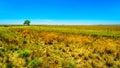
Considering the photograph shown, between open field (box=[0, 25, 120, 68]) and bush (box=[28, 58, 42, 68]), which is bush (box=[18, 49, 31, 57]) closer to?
open field (box=[0, 25, 120, 68])

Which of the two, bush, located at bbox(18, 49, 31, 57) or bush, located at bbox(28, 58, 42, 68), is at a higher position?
bush, located at bbox(18, 49, 31, 57)

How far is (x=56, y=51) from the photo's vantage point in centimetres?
2311

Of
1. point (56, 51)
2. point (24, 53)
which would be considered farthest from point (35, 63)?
point (56, 51)

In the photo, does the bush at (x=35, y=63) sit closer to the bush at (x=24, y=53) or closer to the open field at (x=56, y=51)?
the open field at (x=56, y=51)

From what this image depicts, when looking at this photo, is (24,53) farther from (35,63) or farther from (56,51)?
(56,51)

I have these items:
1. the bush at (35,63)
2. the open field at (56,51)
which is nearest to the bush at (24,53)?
the open field at (56,51)

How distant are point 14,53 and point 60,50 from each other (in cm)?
515

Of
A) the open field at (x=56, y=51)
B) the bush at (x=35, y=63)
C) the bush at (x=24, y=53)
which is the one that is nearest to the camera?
the bush at (x=35, y=63)

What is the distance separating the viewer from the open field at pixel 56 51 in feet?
66.4

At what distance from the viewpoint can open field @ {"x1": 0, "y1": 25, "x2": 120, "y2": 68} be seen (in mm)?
20250

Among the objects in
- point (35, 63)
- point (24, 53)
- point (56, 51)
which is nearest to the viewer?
point (35, 63)

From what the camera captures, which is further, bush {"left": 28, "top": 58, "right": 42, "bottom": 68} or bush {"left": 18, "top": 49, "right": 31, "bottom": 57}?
bush {"left": 18, "top": 49, "right": 31, "bottom": 57}

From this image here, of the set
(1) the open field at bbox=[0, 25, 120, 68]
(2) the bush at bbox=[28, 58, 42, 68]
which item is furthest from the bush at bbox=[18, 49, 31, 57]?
(2) the bush at bbox=[28, 58, 42, 68]

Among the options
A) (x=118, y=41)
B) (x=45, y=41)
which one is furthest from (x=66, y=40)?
(x=118, y=41)
